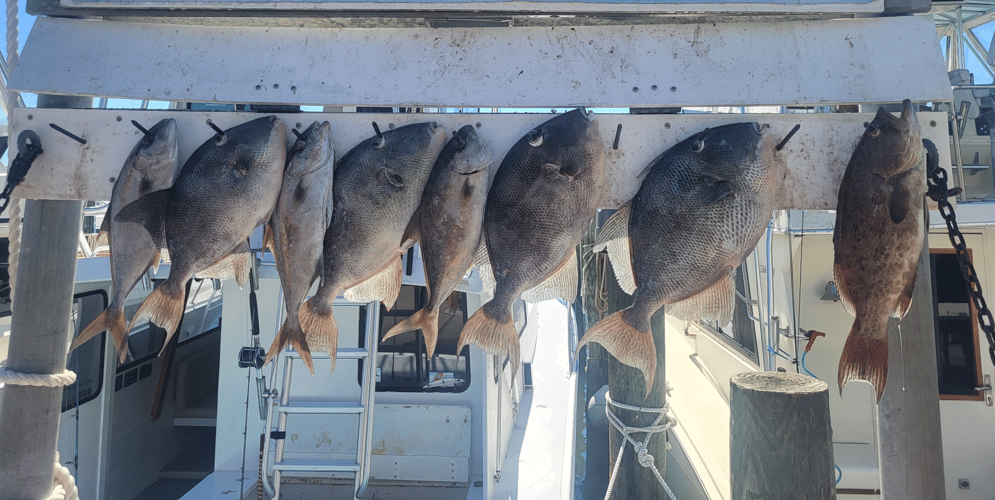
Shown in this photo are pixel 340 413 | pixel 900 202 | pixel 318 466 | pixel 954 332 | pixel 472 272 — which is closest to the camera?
pixel 900 202

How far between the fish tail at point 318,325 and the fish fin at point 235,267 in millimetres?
285

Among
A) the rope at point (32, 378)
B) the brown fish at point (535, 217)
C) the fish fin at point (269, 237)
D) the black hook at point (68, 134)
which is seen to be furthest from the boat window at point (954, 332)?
the rope at point (32, 378)

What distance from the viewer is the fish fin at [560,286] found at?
5.37 ft

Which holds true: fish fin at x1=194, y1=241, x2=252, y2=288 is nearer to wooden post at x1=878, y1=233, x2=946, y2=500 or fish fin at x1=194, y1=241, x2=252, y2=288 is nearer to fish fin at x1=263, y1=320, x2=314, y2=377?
fish fin at x1=263, y1=320, x2=314, y2=377

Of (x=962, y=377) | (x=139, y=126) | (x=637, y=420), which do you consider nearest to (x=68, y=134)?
(x=139, y=126)

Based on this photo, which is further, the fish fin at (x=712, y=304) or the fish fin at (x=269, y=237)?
the fish fin at (x=269, y=237)

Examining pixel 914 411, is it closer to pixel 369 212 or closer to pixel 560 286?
pixel 560 286

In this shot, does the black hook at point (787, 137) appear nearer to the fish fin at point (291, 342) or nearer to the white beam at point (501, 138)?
the white beam at point (501, 138)

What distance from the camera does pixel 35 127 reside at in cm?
173

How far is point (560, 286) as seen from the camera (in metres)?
1.66

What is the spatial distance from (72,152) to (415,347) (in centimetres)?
310

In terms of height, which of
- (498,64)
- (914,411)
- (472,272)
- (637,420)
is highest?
(498,64)

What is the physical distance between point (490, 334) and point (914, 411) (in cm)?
144

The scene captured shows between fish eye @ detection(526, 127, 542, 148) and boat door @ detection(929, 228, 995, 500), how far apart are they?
13.3ft
